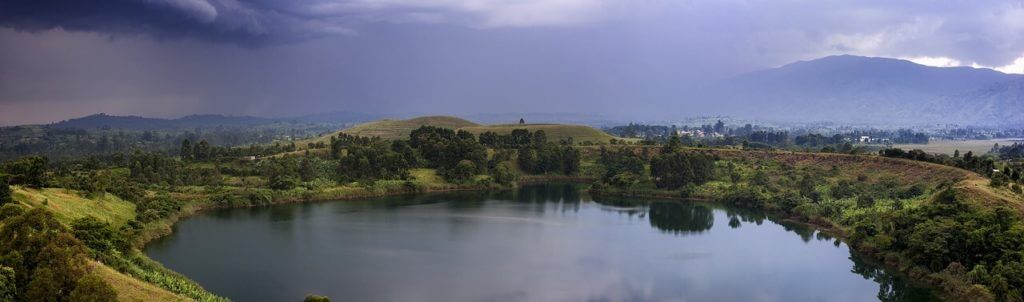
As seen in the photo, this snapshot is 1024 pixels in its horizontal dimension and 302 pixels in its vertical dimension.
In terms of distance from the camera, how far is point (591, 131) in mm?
153500

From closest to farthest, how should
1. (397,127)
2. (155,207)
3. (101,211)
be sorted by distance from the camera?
(101,211) < (155,207) < (397,127)

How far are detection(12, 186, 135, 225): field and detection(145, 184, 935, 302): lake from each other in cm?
A: 401

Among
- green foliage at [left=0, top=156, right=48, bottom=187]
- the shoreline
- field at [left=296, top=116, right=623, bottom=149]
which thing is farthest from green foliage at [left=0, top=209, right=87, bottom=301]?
field at [left=296, top=116, right=623, bottom=149]

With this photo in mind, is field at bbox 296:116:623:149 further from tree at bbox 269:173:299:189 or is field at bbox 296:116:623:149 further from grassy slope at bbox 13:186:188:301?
grassy slope at bbox 13:186:188:301

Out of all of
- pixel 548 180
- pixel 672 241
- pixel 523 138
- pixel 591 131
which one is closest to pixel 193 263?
pixel 672 241

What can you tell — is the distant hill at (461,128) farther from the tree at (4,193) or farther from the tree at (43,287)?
the tree at (43,287)

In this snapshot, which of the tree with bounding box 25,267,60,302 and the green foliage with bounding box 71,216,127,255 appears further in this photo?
the green foliage with bounding box 71,216,127,255

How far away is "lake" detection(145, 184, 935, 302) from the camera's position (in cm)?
4050

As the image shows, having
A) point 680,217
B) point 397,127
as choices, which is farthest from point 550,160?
point 397,127

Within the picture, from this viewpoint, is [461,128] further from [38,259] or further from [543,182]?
[38,259]

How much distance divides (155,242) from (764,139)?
153 m

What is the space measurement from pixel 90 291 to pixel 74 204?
28490 mm

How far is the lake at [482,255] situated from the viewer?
133 ft

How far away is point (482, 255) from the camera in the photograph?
49.9 metres
